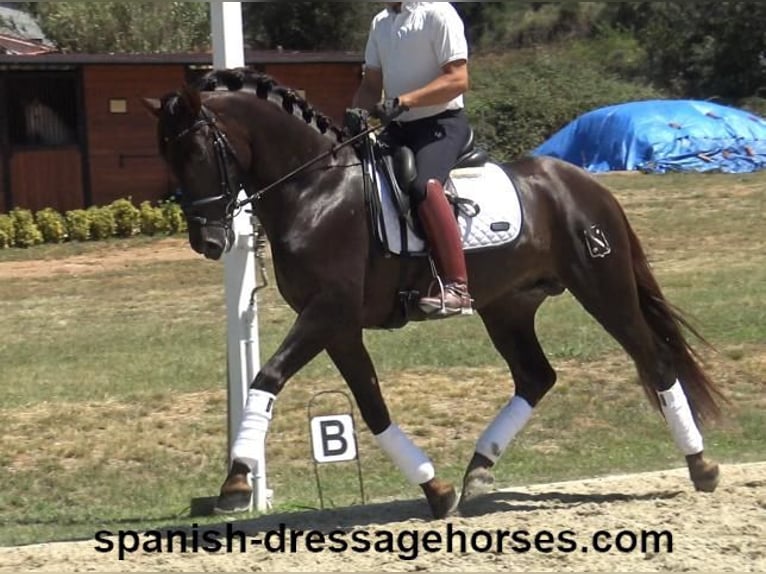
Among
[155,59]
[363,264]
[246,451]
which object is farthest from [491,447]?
[155,59]

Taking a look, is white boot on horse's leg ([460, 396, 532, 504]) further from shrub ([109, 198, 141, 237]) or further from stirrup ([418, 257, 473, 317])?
shrub ([109, 198, 141, 237])

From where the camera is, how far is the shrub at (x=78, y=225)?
23.8 metres

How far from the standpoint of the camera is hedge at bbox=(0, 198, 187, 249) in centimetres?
2345

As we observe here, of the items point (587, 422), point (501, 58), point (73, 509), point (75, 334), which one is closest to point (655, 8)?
A: point (501, 58)

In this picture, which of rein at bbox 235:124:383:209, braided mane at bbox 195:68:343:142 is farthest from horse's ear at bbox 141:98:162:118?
rein at bbox 235:124:383:209

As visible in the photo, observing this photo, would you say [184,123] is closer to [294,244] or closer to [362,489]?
[294,244]

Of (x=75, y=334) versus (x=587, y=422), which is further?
(x=75, y=334)

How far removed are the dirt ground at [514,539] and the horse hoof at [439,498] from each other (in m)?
0.08

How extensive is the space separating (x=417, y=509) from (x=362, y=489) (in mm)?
1127

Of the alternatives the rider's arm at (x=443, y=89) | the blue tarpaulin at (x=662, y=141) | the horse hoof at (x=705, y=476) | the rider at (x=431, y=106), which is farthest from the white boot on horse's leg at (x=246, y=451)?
the blue tarpaulin at (x=662, y=141)

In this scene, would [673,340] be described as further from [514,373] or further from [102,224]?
[102,224]

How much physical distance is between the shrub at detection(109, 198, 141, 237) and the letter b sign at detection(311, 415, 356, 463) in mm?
17214

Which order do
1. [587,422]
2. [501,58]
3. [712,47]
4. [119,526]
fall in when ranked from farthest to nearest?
[501,58] → [712,47] → [587,422] → [119,526]

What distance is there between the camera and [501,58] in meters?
44.3
